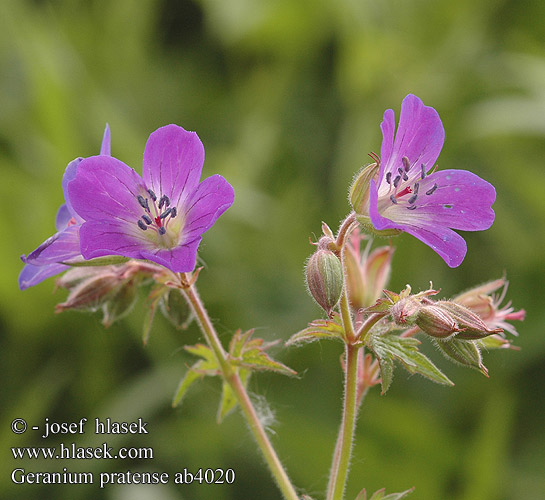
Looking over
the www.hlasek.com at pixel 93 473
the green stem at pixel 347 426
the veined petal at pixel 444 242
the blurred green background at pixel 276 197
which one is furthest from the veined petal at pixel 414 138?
the www.hlasek.com at pixel 93 473

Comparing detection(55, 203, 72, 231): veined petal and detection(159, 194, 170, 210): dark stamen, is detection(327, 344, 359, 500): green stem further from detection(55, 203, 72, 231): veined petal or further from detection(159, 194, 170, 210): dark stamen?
detection(55, 203, 72, 231): veined petal

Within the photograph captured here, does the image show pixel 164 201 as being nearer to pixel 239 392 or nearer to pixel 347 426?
pixel 239 392

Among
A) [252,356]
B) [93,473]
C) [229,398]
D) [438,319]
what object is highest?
[438,319]

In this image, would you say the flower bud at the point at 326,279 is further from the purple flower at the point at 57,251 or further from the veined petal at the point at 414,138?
the purple flower at the point at 57,251

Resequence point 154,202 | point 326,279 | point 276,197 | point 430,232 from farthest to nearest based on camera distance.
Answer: point 276,197 < point 154,202 < point 430,232 < point 326,279

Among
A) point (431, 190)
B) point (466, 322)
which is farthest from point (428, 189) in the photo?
point (466, 322)

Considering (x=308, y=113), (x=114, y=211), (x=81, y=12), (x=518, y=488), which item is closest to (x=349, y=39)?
(x=308, y=113)
